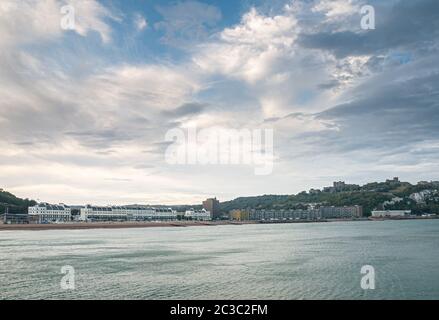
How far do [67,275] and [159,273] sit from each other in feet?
29.1

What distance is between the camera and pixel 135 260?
5766cm

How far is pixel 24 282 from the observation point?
1513 inches

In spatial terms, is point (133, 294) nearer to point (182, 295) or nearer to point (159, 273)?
point (182, 295)

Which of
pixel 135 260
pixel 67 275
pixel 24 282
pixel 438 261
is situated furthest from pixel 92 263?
pixel 438 261

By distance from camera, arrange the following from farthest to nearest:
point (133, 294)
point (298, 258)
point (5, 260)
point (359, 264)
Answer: point (298, 258)
point (5, 260)
point (359, 264)
point (133, 294)

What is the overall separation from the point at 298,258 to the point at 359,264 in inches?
395

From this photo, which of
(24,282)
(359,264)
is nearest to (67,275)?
(24,282)

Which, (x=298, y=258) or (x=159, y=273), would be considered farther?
(x=298, y=258)

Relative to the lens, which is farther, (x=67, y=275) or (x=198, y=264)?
(x=198, y=264)

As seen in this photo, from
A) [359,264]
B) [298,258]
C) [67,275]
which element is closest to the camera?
[67,275]
